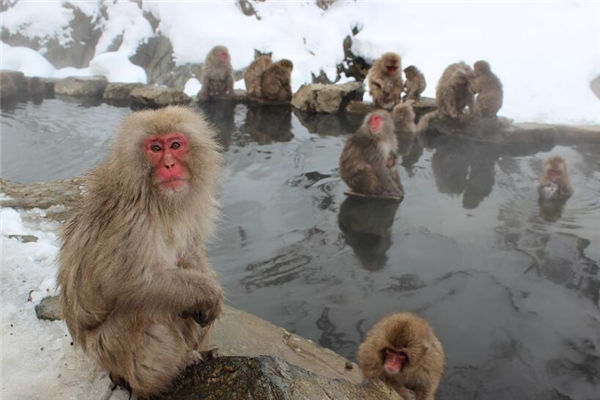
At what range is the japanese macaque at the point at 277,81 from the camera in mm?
10609

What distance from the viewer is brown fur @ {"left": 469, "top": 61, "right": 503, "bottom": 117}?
8203mm

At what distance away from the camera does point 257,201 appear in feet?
19.1

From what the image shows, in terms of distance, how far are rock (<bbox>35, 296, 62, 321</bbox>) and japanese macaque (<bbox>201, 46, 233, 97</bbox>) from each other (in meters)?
8.65

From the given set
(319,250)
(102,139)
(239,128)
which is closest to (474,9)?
(239,128)

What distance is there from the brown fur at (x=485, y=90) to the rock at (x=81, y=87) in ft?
26.9

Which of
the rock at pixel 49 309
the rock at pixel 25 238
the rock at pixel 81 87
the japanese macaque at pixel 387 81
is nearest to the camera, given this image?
the rock at pixel 49 309

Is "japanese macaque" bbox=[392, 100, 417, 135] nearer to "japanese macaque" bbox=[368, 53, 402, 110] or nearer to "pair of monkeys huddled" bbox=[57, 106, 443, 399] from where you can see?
"japanese macaque" bbox=[368, 53, 402, 110]

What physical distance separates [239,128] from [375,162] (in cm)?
395

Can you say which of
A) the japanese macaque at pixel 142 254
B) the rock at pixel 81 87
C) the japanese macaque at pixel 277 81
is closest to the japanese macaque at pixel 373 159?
the japanese macaque at pixel 142 254

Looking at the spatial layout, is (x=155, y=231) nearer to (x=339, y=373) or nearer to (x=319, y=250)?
(x=339, y=373)

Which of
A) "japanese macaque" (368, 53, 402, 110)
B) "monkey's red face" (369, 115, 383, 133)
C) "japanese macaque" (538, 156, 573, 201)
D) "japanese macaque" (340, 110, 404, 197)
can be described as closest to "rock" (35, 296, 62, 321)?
"japanese macaque" (340, 110, 404, 197)

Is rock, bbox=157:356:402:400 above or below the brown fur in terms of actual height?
below

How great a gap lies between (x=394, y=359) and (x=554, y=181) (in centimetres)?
382

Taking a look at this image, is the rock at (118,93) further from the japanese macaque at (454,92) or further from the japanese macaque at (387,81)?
the japanese macaque at (454,92)
